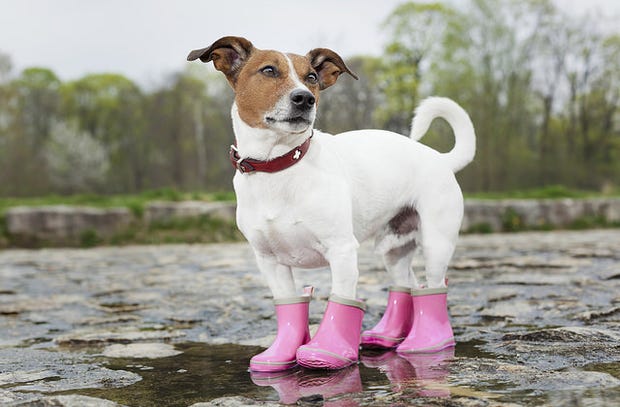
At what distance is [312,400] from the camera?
2.22 meters

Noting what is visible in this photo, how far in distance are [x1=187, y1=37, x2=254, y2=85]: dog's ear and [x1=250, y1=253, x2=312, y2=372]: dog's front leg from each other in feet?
2.74

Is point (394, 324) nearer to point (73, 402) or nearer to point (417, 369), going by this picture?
point (417, 369)

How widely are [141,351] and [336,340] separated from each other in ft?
3.41

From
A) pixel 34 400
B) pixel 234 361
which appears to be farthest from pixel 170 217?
pixel 34 400

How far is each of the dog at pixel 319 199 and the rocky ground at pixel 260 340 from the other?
0.17 metres

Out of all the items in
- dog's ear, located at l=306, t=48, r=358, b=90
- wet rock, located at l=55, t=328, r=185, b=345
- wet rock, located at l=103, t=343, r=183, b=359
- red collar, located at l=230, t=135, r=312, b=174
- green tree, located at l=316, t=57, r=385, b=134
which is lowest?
wet rock, located at l=55, t=328, r=185, b=345

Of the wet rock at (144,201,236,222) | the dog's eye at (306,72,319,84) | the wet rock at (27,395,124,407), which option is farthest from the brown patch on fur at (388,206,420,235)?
the wet rock at (144,201,236,222)

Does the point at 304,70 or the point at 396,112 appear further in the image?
the point at 396,112

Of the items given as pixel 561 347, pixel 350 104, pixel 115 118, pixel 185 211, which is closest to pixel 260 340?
pixel 561 347

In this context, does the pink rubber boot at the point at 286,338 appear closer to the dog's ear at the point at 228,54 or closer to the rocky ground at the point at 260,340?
the rocky ground at the point at 260,340

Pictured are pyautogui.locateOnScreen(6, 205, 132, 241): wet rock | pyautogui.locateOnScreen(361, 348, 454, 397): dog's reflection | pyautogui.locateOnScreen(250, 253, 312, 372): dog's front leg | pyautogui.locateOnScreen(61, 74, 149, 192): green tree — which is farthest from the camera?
pyautogui.locateOnScreen(61, 74, 149, 192): green tree

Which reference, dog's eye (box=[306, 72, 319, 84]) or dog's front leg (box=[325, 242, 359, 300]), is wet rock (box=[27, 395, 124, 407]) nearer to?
dog's front leg (box=[325, 242, 359, 300])

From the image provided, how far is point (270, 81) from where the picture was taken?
2654 millimetres

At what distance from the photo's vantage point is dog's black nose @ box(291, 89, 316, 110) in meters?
2.57
